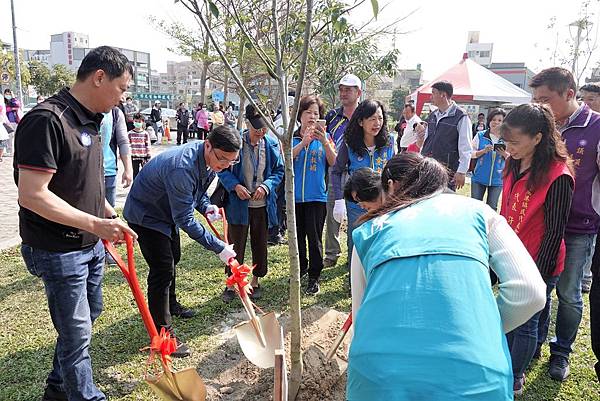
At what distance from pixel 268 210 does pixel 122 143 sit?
1.74 metres

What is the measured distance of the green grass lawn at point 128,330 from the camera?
111 inches

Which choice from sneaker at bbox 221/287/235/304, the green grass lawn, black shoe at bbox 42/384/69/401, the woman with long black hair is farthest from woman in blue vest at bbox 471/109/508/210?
black shoe at bbox 42/384/69/401

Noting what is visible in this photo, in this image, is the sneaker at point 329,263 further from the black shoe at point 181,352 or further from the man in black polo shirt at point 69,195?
the man in black polo shirt at point 69,195

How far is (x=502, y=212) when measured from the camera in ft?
8.89

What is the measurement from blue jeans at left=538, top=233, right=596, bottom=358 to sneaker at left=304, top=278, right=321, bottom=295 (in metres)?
1.88

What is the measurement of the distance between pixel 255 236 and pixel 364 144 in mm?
1244

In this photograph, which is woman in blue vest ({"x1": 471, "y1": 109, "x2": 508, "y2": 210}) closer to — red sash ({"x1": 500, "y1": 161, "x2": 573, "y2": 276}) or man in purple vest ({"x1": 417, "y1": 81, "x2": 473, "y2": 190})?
man in purple vest ({"x1": 417, "y1": 81, "x2": 473, "y2": 190})

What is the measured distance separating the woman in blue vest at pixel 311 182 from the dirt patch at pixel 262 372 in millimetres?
778

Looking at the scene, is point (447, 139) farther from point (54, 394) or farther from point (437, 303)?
point (54, 394)

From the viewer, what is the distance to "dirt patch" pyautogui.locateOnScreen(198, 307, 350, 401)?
2.72 metres

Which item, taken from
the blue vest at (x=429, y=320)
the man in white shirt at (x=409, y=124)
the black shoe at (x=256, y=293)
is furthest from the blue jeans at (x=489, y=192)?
the blue vest at (x=429, y=320)

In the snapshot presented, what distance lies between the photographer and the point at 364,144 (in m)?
3.83

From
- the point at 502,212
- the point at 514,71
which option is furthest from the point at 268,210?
the point at 514,71

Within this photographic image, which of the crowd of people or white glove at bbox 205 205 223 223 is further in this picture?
white glove at bbox 205 205 223 223
